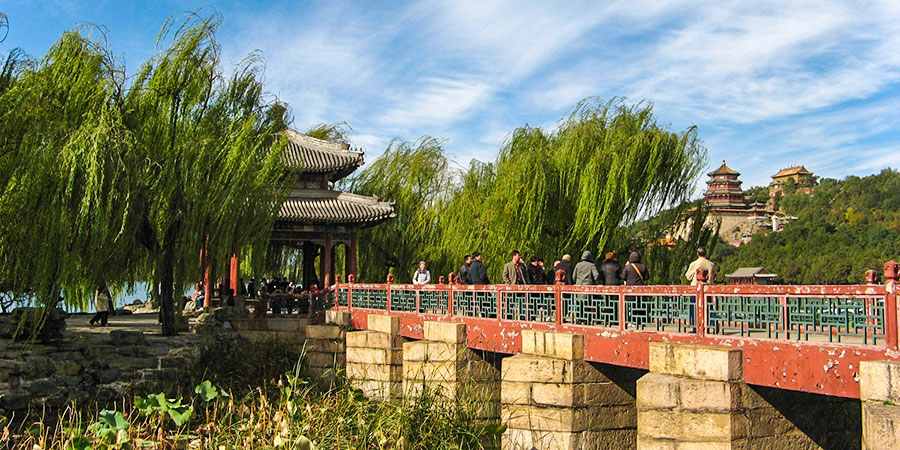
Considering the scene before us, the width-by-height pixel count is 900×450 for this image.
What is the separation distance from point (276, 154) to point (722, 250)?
67144 mm

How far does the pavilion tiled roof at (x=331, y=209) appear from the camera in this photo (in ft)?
61.9

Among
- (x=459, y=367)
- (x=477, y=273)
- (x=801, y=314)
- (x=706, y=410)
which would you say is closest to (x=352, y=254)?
(x=477, y=273)

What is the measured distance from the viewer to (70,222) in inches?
451

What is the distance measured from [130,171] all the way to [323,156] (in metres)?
8.34

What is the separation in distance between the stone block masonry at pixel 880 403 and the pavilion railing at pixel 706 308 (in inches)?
10.7

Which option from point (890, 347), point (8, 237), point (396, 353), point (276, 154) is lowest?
point (396, 353)

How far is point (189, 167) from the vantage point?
1357 cm

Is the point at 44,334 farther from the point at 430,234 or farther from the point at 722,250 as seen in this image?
the point at 722,250

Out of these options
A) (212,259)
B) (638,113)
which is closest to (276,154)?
(212,259)

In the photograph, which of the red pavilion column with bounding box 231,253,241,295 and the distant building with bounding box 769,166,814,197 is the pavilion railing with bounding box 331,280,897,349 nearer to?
the red pavilion column with bounding box 231,253,241,295

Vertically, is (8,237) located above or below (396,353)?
above

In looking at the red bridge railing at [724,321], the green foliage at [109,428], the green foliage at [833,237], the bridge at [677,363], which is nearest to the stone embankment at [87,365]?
the bridge at [677,363]

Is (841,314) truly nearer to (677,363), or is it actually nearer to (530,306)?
(677,363)

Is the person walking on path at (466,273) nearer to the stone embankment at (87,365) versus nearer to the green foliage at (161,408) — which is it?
the stone embankment at (87,365)
